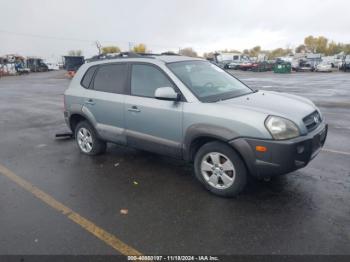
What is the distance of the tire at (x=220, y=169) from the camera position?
Result: 12.0 feet

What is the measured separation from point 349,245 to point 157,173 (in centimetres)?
277

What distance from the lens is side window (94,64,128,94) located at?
15.9 feet

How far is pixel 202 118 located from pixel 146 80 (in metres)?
1.26

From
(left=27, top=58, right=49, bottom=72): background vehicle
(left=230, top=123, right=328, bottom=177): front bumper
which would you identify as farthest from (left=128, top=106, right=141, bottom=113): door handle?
(left=27, top=58, right=49, bottom=72): background vehicle

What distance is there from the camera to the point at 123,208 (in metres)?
3.71

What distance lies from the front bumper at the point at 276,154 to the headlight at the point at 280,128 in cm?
6

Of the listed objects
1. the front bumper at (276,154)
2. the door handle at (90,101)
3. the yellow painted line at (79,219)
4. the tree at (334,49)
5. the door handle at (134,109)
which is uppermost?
the tree at (334,49)

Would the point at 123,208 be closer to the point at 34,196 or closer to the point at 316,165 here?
the point at 34,196

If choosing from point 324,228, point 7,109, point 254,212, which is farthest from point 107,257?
point 7,109

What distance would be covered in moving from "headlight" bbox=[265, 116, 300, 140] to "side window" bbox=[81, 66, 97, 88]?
343 centimetres

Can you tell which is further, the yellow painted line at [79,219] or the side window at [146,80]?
the side window at [146,80]

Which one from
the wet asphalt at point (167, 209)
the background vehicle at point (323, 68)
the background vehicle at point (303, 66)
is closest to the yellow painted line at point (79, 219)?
the wet asphalt at point (167, 209)

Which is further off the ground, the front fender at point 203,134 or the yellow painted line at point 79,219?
the front fender at point 203,134

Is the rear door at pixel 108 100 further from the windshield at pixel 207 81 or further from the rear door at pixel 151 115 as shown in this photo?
the windshield at pixel 207 81
